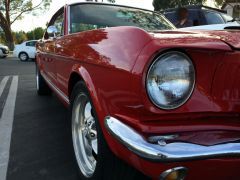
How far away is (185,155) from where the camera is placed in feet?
6.19

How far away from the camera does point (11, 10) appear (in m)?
40.4

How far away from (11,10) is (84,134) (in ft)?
132

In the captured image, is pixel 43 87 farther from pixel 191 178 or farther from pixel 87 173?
pixel 191 178

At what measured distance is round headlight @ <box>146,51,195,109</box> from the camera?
6.70ft

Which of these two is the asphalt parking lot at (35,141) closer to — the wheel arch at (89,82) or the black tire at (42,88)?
the black tire at (42,88)

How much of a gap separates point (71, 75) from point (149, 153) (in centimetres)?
147

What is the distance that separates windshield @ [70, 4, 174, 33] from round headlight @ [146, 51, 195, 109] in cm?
177

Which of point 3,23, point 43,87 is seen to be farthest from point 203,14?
point 3,23

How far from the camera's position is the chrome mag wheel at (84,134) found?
2863mm

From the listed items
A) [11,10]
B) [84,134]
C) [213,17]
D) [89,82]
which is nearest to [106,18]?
[84,134]

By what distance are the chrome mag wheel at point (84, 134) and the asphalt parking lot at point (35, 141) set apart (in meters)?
0.19

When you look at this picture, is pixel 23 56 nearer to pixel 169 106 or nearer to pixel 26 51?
pixel 26 51

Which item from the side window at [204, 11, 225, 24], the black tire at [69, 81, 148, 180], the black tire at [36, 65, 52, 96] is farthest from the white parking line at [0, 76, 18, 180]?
the side window at [204, 11, 225, 24]

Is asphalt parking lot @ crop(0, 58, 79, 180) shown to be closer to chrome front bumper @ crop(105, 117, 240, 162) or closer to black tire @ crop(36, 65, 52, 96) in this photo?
black tire @ crop(36, 65, 52, 96)
